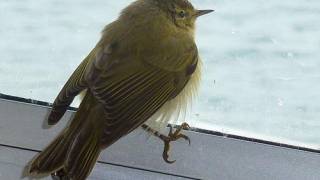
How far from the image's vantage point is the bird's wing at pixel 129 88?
2.04 m

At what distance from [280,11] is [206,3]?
28cm

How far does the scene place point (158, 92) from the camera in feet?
7.36

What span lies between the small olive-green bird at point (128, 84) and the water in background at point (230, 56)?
0.12 metres

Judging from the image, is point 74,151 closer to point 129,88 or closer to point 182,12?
point 129,88

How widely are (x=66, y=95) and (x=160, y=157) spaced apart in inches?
12.6

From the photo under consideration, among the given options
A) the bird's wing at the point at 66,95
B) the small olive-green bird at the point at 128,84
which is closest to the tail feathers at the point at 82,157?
the small olive-green bird at the point at 128,84

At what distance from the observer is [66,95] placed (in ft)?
7.02

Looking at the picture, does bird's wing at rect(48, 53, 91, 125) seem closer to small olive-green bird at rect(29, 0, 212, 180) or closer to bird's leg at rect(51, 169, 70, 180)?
small olive-green bird at rect(29, 0, 212, 180)

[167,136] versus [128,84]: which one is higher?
[128,84]

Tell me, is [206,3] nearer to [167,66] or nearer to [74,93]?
[167,66]

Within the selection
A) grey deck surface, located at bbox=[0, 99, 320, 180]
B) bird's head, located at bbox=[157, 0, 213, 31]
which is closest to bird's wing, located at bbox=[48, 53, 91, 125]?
grey deck surface, located at bbox=[0, 99, 320, 180]

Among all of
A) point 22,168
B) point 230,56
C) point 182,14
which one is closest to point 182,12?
point 182,14

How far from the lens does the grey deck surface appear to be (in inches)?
84.9

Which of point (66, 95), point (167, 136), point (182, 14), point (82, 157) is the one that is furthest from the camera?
point (182, 14)
